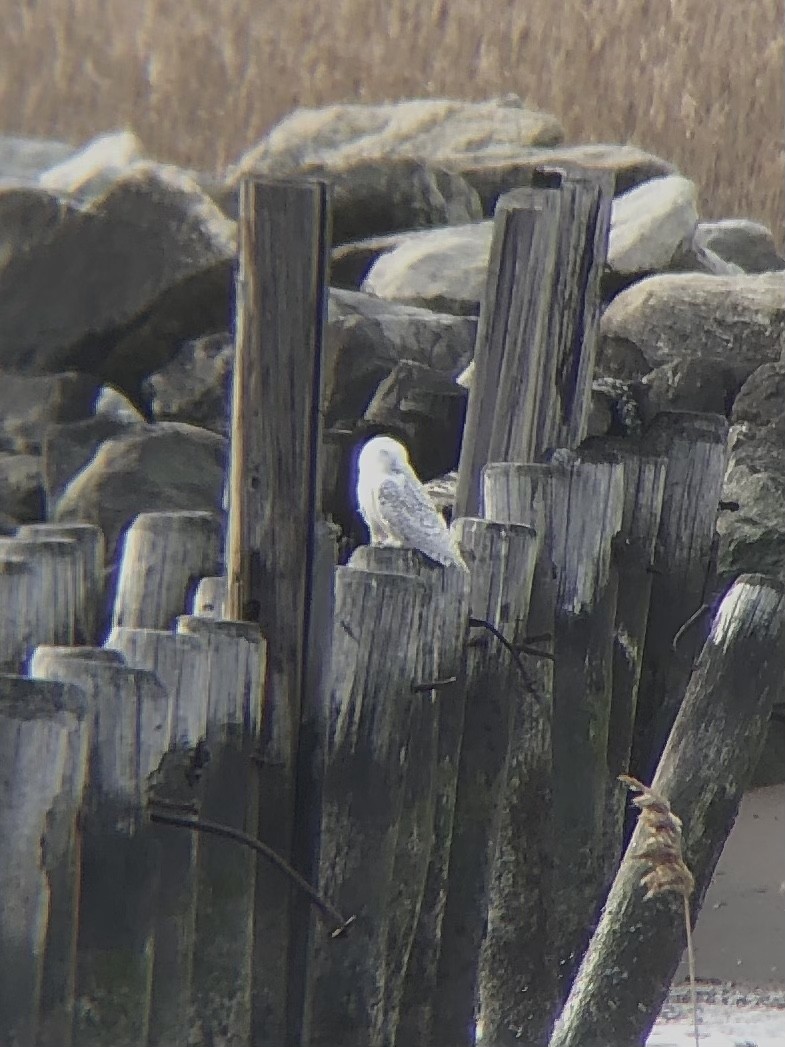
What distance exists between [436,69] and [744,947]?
821 cm

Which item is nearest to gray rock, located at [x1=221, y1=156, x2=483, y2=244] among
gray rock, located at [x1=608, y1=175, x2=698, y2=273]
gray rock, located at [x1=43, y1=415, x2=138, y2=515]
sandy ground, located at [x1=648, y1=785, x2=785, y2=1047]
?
gray rock, located at [x1=608, y1=175, x2=698, y2=273]

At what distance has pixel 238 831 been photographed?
303 cm

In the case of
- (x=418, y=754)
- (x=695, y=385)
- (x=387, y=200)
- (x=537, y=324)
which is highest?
(x=387, y=200)

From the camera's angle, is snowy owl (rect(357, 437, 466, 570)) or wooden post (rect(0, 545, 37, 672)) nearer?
wooden post (rect(0, 545, 37, 672))

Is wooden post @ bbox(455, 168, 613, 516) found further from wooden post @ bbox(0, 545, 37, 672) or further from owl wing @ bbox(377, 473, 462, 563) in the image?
wooden post @ bbox(0, 545, 37, 672)

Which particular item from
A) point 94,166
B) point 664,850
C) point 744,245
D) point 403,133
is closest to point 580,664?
point 664,850

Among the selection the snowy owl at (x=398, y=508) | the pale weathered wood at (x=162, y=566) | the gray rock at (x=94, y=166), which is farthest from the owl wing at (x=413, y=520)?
the gray rock at (x=94, y=166)

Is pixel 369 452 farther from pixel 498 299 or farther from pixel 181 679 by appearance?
pixel 181 679

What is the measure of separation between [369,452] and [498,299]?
18.6 inches

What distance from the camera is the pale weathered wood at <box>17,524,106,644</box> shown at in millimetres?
3393

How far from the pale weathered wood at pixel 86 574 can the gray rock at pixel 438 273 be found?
4887mm

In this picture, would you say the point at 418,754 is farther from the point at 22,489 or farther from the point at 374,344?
the point at 22,489

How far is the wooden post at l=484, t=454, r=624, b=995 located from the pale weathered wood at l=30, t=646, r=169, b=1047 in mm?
1352

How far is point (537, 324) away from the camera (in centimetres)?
430
